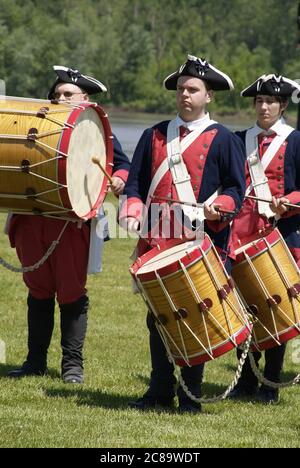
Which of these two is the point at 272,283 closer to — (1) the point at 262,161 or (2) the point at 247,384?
(1) the point at 262,161

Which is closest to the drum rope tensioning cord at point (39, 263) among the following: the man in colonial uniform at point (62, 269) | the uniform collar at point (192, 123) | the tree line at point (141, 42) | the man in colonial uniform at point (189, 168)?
the man in colonial uniform at point (62, 269)

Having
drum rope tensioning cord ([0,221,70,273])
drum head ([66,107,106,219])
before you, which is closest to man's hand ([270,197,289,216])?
drum head ([66,107,106,219])

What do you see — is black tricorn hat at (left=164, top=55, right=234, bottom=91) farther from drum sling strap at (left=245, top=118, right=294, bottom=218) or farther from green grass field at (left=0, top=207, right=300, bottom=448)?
green grass field at (left=0, top=207, right=300, bottom=448)

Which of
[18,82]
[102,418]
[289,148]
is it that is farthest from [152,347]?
[18,82]

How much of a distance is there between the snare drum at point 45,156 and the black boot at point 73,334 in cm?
72

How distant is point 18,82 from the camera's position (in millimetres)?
36688

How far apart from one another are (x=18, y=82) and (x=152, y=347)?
101 feet

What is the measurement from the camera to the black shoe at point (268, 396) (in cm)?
702

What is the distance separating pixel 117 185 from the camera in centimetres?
699

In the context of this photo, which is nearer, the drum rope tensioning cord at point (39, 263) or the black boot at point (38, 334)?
the drum rope tensioning cord at point (39, 263)

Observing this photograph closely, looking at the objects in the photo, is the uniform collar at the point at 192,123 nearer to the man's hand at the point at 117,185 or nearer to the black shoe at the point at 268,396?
the man's hand at the point at 117,185

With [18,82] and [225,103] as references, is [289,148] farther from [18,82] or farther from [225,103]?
[225,103]

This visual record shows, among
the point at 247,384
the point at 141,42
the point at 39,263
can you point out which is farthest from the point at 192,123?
the point at 141,42
